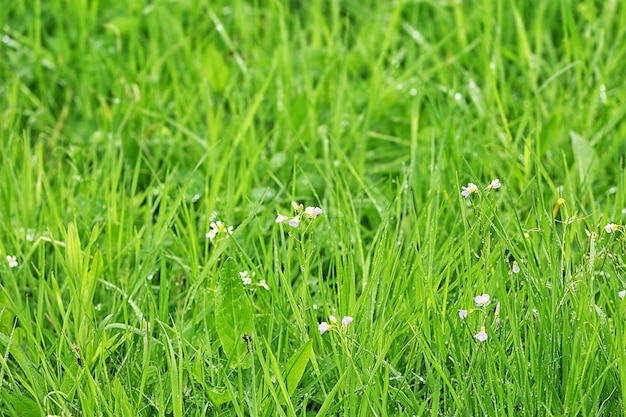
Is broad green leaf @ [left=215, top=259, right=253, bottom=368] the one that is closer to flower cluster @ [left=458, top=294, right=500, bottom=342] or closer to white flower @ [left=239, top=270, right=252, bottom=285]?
white flower @ [left=239, top=270, right=252, bottom=285]

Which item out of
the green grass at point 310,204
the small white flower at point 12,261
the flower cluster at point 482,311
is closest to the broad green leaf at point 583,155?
the green grass at point 310,204

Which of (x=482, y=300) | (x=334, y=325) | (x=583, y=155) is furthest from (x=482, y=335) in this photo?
(x=583, y=155)

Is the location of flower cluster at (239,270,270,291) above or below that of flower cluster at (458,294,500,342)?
below

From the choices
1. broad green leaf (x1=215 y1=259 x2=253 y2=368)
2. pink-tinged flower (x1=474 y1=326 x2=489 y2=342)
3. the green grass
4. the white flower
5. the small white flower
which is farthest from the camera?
the small white flower

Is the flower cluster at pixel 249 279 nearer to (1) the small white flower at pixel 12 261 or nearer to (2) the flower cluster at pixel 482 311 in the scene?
(2) the flower cluster at pixel 482 311

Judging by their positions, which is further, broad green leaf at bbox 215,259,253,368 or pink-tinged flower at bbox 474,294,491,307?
broad green leaf at bbox 215,259,253,368

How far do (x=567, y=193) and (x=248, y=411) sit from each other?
3.68 ft

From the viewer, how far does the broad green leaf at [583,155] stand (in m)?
2.70

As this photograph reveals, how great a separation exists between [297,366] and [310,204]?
0.91 metres

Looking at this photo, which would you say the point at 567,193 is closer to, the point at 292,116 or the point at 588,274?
the point at 588,274

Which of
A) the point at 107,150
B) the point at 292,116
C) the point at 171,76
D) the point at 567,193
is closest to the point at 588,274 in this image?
the point at 567,193

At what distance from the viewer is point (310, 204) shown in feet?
8.92

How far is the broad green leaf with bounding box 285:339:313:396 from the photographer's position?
186cm

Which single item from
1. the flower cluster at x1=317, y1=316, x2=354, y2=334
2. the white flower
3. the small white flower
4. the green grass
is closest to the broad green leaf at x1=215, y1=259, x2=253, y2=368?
the green grass
